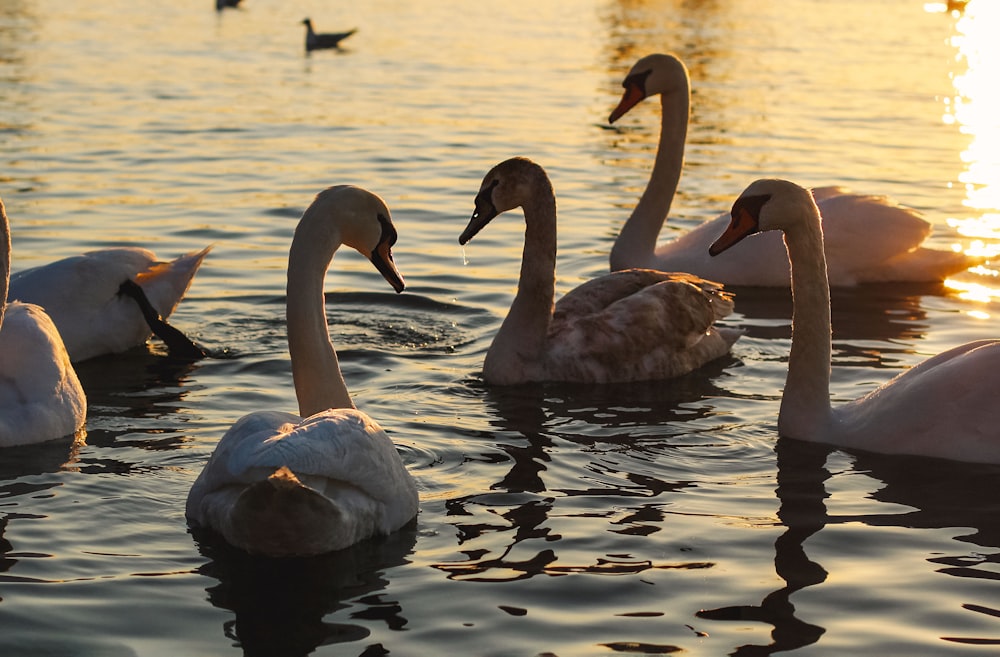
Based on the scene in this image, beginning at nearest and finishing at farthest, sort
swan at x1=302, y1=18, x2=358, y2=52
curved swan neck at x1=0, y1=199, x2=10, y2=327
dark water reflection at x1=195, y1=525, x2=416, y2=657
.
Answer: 1. dark water reflection at x1=195, y1=525, x2=416, y2=657
2. curved swan neck at x1=0, y1=199, x2=10, y2=327
3. swan at x1=302, y1=18, x2=358, y2=52

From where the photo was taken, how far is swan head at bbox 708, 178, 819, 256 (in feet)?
24.2

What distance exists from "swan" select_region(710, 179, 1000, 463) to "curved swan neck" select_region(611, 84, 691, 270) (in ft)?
13.4

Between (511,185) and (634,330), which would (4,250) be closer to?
(511,185)

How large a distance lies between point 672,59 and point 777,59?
50.2ft

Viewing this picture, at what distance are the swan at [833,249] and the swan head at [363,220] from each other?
4.64 metres

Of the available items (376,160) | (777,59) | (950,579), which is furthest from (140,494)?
(777,59)

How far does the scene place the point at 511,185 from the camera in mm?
8789

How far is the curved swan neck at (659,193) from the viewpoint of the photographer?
1165cm

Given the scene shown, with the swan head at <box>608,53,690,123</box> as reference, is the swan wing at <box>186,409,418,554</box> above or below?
below

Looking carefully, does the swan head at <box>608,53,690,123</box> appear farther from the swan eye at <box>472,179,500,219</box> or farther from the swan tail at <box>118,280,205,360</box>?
the swan tail at <box>118,280,205,360</box>

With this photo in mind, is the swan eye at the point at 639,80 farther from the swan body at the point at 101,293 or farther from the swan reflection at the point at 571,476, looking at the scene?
the swan body at the point at 101,293

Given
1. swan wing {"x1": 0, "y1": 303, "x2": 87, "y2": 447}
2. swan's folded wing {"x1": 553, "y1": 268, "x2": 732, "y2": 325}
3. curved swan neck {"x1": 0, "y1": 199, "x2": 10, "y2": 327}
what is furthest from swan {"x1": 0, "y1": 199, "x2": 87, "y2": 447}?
swan's folded wing {"x1": 553, "y1": 268, "x2": 732, "y2": 325}

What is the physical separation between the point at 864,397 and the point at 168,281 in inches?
171

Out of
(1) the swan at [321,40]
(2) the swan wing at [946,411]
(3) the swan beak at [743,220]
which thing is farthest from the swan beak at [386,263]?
(1) the swan at [321,40]
